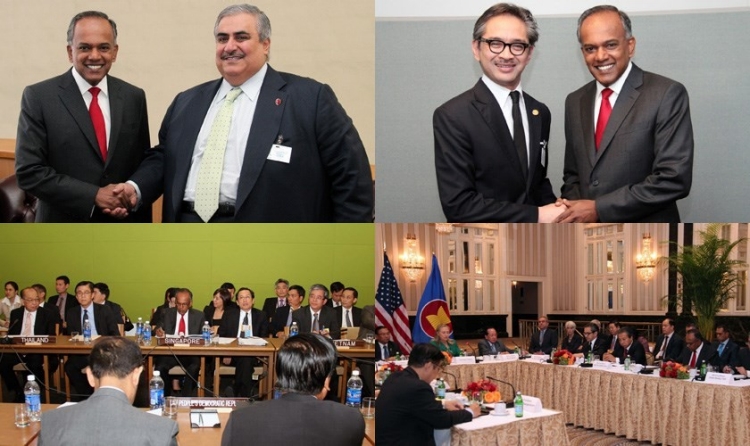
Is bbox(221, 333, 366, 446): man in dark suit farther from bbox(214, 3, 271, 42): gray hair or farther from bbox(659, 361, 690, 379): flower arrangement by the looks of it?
bbox(214, 3, 271, 42): gray hair

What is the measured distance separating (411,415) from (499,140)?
137 centimetres

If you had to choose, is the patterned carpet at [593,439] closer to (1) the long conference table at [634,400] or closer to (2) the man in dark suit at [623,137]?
(1) the long conference table at [634,400]

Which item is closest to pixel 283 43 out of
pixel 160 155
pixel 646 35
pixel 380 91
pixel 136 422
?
pixel 380 91

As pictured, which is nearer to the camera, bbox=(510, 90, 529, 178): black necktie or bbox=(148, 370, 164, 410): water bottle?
bbox=(510, 90, 529, 178): black necktie

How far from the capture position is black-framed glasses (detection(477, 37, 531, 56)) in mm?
3961

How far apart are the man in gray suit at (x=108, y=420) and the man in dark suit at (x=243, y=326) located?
130cm

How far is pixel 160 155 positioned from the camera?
13.8 feet

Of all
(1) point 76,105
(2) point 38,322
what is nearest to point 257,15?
(1) point 76,105

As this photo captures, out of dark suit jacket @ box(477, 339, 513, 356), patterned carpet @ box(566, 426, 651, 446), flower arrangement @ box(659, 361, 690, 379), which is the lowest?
patterned carpet @ box(566, 426, 651, 446)

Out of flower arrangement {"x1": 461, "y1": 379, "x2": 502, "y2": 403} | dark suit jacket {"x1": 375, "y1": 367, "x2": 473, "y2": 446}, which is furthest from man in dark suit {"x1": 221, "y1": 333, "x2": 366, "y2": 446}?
flower arrangement {"x1": 461, "y1": 379, "x2": 502, "y2": 403}

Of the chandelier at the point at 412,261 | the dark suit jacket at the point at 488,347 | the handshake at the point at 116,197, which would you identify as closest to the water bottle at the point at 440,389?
the dark suit jacket at the point at 488,347

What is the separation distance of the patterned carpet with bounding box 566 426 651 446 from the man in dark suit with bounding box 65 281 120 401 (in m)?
2.37

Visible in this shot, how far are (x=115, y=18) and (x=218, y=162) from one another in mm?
983

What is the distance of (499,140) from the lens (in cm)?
396
